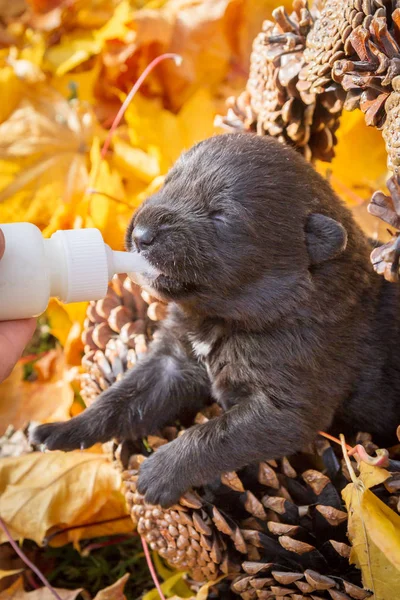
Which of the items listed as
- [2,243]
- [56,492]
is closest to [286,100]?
[2,243]

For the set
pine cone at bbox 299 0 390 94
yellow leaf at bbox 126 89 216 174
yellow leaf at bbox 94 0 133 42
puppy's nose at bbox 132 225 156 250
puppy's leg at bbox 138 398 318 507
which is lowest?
puppy's leg at bbox 138 398 318 507

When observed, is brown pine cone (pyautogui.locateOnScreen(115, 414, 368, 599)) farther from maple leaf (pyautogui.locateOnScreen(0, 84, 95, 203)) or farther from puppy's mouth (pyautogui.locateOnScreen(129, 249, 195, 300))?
maple leaf (pyautogui.locateOnScreen(0, 84, 95, 203))

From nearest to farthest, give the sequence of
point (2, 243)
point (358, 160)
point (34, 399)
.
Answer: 1. point (2, 243)
2. point (34, 399)
3. point (358, 160)

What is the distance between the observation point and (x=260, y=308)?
110cm

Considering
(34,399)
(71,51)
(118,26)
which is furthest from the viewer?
(71,51)

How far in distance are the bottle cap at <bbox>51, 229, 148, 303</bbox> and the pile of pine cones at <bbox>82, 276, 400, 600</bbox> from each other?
1.31 feet

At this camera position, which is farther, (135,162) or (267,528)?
(135,162)

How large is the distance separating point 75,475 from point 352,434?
0.58m

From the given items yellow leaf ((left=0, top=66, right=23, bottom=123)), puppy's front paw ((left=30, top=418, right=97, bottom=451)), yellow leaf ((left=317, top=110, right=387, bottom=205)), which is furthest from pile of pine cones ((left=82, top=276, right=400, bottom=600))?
yellow leaf ((left=0, top=66, right=23, bottom=123))

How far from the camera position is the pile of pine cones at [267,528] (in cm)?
105

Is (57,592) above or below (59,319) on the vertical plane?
below

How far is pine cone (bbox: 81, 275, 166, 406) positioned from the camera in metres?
1.39

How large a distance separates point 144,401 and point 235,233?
17.7 inches

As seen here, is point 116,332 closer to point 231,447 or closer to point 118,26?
point 231,447
